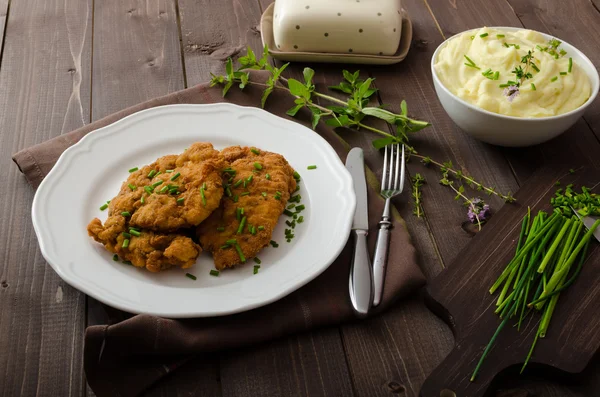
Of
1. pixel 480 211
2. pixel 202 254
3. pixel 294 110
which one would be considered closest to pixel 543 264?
pixel 480 211

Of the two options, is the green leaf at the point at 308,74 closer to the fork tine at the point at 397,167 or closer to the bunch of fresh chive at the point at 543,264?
the fork tine at the point at 397,167

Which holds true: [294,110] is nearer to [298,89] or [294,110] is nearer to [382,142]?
[298,89]

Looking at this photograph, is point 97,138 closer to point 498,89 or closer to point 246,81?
point 246,81

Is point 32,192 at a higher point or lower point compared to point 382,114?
lower

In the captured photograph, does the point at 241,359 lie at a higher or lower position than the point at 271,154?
lower

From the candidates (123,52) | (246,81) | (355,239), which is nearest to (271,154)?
(355,239)

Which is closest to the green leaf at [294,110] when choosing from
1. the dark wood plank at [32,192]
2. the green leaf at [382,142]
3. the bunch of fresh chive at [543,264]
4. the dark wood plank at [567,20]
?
the green leaf at [382,142]
